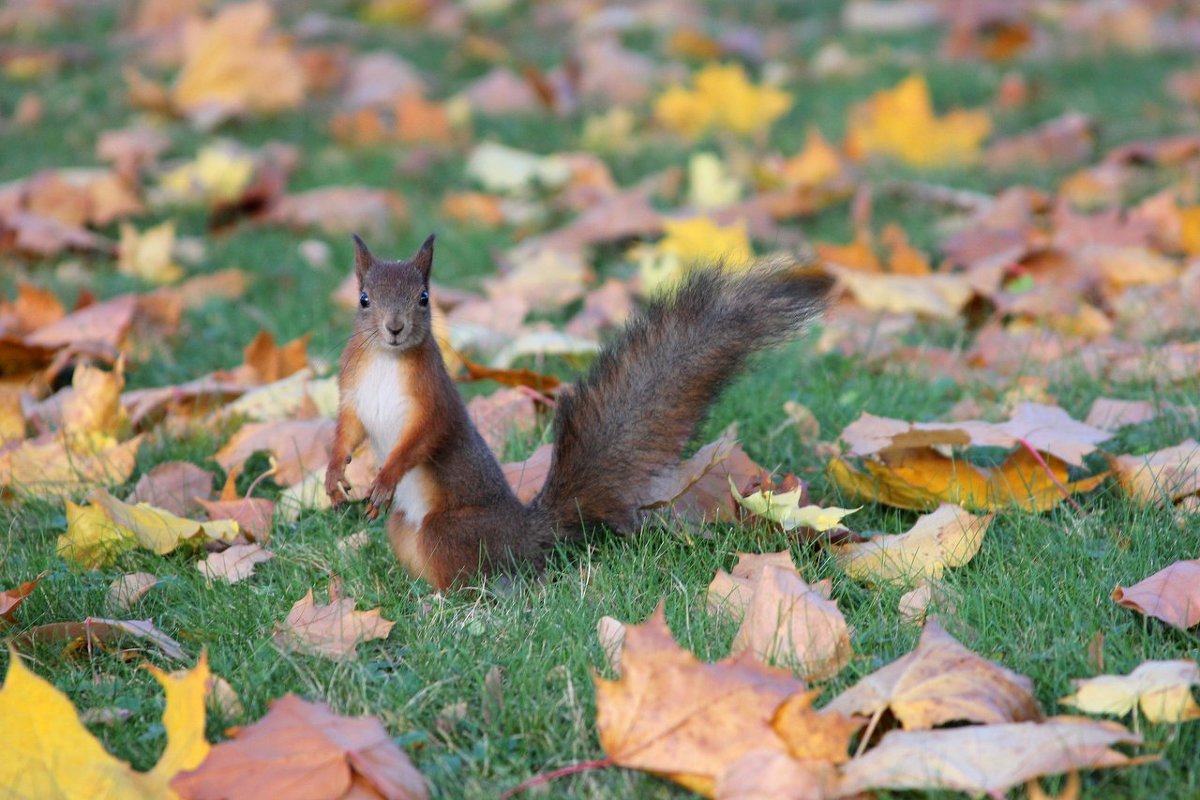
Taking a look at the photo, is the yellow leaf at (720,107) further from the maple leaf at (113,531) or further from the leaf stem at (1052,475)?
the maple leaf at (113,531)

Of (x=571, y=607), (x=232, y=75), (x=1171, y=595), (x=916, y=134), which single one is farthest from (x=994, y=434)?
(x=232, y=75)

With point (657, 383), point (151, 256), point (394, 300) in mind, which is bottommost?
point (151, 256)

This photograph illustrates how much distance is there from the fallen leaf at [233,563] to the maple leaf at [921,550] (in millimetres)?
994

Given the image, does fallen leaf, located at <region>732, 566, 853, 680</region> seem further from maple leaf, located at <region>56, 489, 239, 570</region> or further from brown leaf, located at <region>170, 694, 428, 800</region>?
maple leaf, located at <region>56, 489, 239, 570</region>

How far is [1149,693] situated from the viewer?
1758 millimetres

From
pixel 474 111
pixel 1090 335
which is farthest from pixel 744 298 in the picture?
pixel 474 111

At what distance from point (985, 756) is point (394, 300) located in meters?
1.21

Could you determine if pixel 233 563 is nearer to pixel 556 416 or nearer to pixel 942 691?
pixel 556 416

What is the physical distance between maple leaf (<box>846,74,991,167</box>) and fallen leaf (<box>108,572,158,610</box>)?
359cm

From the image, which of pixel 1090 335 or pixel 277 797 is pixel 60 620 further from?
pixel 1090 335

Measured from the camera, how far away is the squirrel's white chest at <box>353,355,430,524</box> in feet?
A: 7.75

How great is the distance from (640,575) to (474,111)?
4.12 meters

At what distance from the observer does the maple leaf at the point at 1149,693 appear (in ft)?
5.72

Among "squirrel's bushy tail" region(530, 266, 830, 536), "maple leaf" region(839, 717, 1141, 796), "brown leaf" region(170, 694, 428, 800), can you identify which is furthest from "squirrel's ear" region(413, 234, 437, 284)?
"maple leaf" region(839, 717, 1141, 796)
